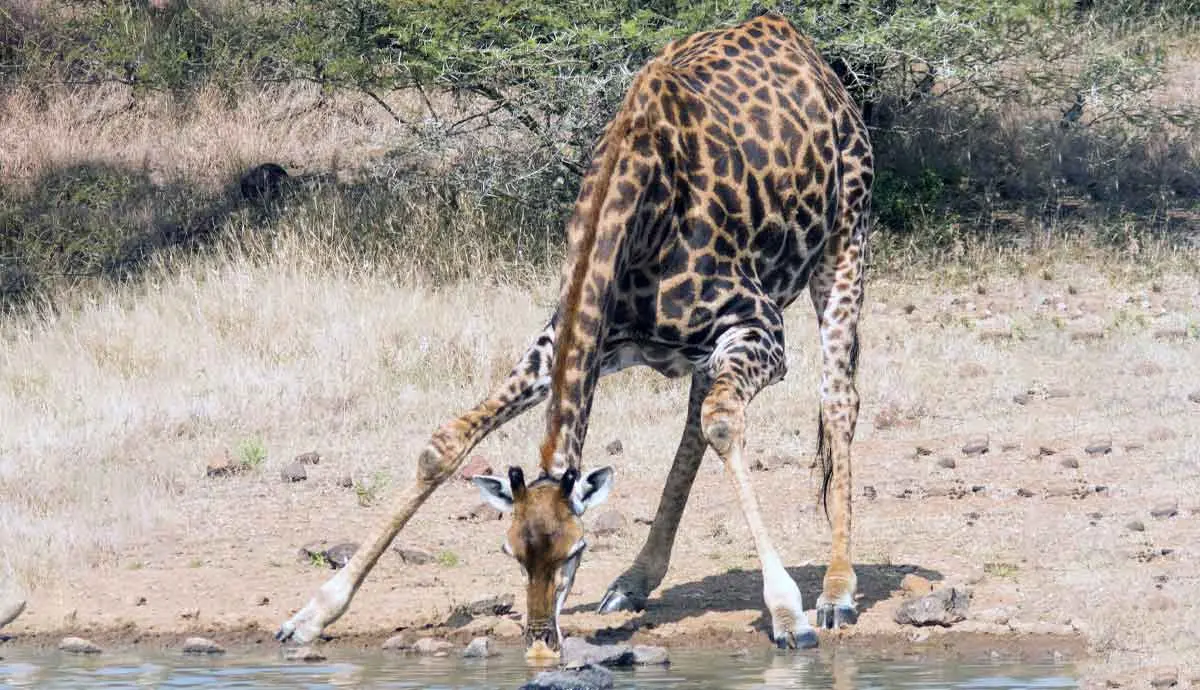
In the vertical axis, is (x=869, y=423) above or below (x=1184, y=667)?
below

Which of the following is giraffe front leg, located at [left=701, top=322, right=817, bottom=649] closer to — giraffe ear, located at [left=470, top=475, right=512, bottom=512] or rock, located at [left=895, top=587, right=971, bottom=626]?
rock, located at [left=895, top=587, right=971, bottom=626]

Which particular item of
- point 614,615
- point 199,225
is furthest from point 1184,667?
point 199,225

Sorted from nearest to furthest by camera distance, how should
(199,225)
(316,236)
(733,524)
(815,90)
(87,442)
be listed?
(815,90), (733,524), (87,442), (316,236), (199,225)

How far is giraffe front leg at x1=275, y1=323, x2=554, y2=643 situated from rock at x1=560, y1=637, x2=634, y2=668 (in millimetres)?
795

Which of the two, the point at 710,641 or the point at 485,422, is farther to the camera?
the point at 710,641

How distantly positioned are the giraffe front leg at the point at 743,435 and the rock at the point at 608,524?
6.41ft

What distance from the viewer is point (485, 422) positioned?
Answer: 683cm

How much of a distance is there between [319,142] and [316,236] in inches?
194

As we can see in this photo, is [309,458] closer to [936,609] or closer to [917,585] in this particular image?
[917,585]

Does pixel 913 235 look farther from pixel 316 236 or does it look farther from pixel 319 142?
pixel 319 142

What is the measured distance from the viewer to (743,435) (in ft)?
Result: 22.2

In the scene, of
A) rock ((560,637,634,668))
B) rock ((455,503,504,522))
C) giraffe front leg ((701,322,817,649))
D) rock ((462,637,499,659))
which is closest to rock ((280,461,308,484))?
rock ((455,503,504,522))

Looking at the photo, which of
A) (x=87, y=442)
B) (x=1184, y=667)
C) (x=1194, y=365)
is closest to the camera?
(x=1184, y=667)

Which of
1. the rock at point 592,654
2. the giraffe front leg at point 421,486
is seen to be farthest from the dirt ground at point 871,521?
the giraffe front leg at point 421,486
